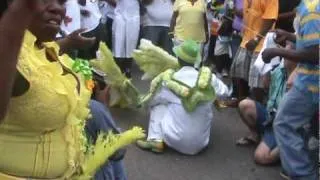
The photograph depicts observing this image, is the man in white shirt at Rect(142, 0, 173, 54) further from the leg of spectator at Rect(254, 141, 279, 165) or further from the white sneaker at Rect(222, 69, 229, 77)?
the leg of spectator at Rect(254, 141, 279, 165)

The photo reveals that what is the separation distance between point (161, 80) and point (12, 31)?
4.03m

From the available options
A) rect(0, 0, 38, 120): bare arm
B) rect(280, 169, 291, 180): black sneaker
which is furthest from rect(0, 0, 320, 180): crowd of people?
rect(280, 169, 291, 180): black sneaker

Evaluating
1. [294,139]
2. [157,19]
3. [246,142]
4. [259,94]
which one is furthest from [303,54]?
[157,19]

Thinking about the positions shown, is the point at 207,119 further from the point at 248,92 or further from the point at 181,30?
the point at 181,30

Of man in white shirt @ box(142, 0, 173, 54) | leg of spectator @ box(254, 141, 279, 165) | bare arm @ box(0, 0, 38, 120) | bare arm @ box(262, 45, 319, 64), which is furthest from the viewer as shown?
man in white shirt @ box(142, 0, 173, 54)

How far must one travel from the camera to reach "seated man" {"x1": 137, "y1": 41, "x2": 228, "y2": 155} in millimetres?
5406

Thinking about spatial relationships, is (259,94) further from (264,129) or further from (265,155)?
(265,155)

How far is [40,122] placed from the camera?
220 centimetres

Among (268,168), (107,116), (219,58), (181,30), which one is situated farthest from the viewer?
(219,58)

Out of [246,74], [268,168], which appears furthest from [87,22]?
[268,168]

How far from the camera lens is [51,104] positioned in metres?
2.20

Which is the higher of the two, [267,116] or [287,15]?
[287,15]

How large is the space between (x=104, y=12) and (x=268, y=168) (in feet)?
11.3

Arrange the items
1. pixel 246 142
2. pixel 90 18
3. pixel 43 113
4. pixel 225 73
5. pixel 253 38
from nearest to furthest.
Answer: pixel 43 113, pixel 246 142, pixel 253 38, pixel 90 18, pixel 225 73
